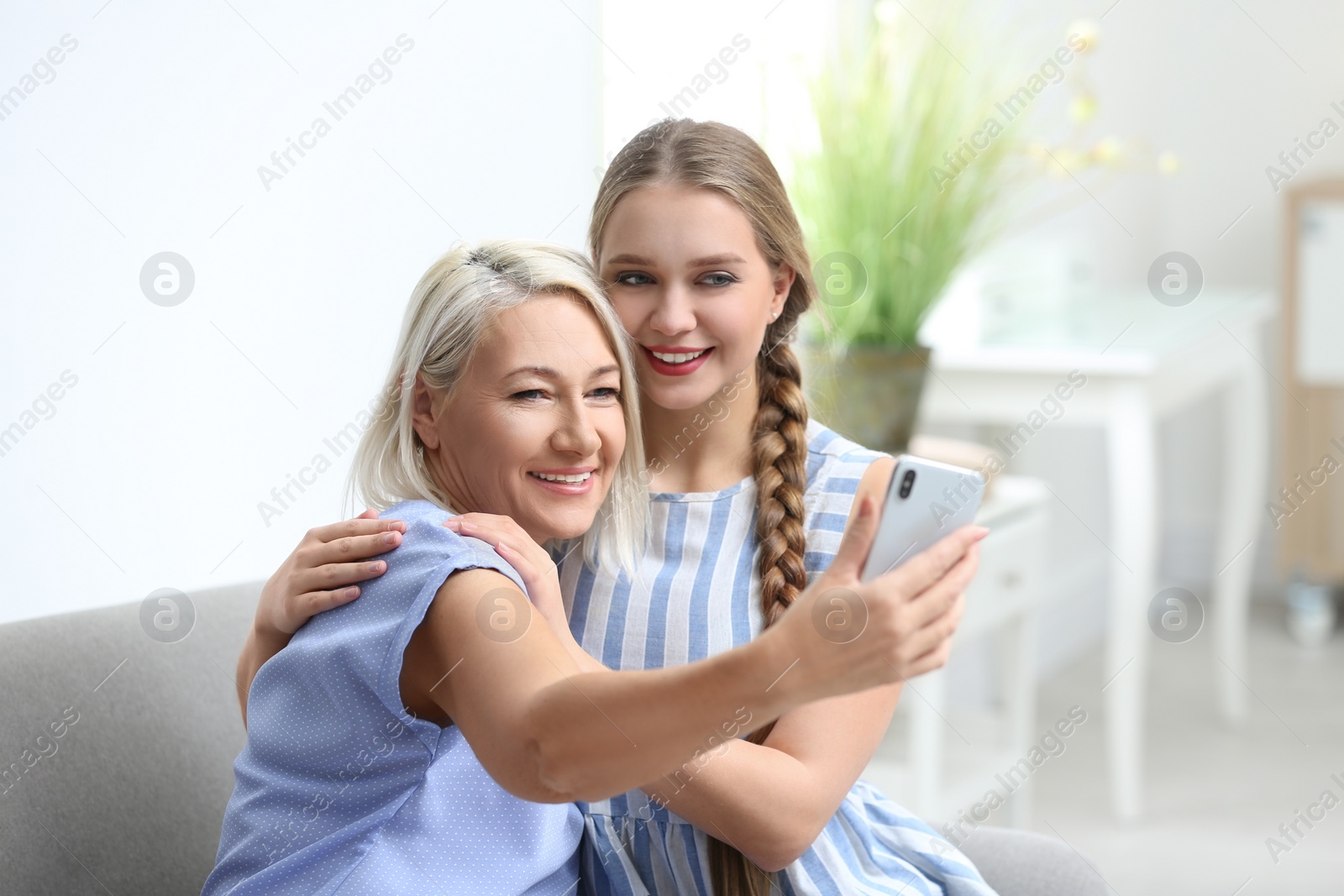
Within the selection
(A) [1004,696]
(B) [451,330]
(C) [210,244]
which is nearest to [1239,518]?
(A) [1004,696]

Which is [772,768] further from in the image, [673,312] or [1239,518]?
[1239,518]

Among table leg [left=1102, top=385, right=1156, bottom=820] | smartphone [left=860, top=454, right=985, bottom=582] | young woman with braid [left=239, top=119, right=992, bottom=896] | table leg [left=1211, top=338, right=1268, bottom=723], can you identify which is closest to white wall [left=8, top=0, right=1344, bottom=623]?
young woman with braid [left=239, top=119, right=992, bottom=896]

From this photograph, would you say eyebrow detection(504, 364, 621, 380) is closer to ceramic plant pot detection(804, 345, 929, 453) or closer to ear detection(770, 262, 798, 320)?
ear detection(770, 262, 798, 320)

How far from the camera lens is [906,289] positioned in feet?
7.06

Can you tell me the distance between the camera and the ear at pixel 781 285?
1.22 meters

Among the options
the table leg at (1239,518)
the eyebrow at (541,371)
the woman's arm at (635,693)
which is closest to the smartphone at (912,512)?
the woman's arm at (635,693)

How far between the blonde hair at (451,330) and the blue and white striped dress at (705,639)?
0.14m

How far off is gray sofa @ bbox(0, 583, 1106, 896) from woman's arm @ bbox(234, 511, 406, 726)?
17cm

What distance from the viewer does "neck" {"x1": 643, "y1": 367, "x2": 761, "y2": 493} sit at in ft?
3.99

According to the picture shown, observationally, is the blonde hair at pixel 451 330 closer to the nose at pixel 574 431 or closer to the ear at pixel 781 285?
the nose at pixel 574 431

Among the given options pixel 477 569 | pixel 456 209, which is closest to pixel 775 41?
pixel 456 209

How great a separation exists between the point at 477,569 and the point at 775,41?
6.44ft

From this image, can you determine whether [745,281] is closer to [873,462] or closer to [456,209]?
[873,462]

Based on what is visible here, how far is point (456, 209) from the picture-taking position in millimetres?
1897
